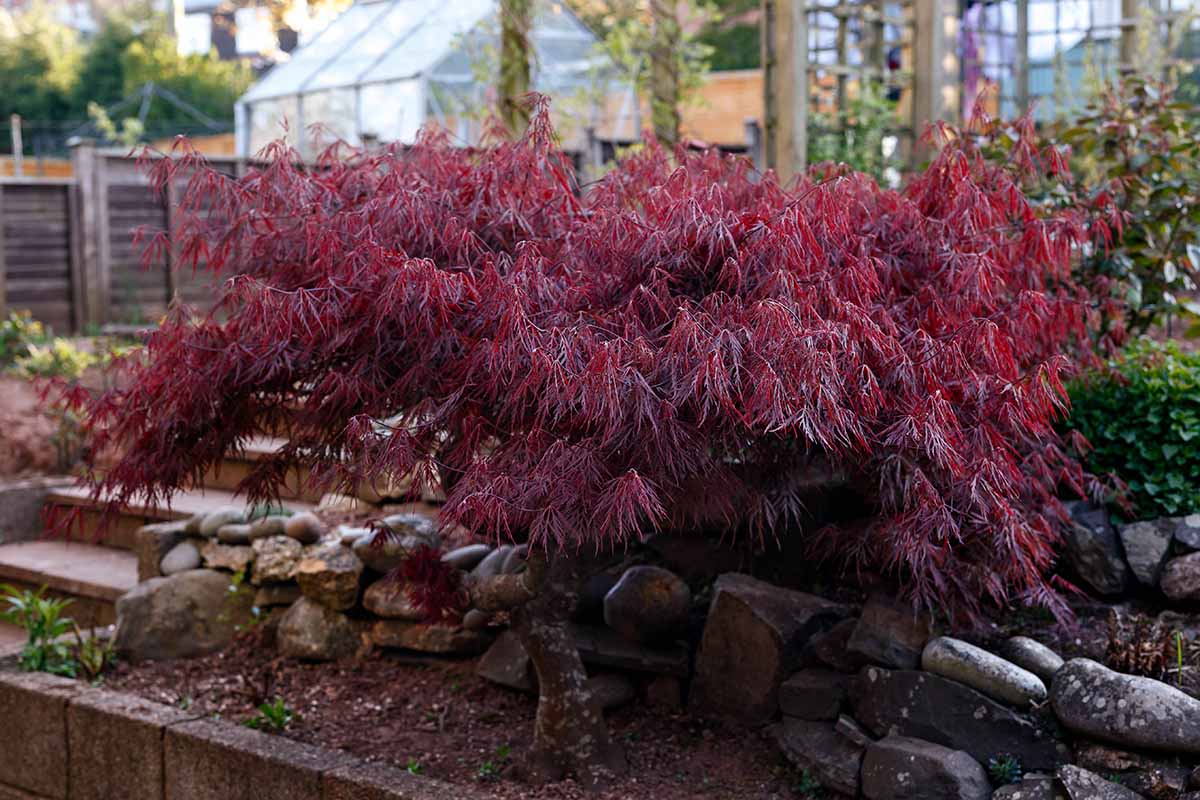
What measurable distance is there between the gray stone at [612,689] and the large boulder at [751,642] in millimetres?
272

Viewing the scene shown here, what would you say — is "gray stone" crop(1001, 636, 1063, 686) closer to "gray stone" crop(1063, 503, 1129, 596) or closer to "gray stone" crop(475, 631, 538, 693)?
"gray stone" crop(1063, 503, 1129, 596)

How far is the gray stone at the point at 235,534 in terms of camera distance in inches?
214

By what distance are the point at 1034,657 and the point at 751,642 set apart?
0.88m

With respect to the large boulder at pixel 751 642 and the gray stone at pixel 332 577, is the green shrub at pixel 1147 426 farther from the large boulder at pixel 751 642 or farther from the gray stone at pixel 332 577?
the gray stone at pixel 332 577

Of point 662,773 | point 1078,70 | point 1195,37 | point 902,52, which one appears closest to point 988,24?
point 1078,70

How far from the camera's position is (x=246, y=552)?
5.42 meters

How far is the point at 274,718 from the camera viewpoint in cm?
438

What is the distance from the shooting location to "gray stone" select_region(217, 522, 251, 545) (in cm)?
544

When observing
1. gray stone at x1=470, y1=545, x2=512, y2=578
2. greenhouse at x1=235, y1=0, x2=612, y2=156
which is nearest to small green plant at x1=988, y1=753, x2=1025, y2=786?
gray stone at x1=470, y1=545, x2=512, y2=578

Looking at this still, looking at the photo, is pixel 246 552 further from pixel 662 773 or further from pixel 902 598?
pixel 902 598

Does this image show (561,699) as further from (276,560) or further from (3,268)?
(3,268)

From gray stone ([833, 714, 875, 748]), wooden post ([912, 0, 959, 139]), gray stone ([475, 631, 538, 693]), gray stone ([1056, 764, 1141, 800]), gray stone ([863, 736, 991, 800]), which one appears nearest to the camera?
gray stone ([1056, 764, 1141, 800])

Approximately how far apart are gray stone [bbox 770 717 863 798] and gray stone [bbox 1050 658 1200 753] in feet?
1.98

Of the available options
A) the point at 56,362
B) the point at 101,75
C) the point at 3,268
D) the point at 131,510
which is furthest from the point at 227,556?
the point at 101,75
